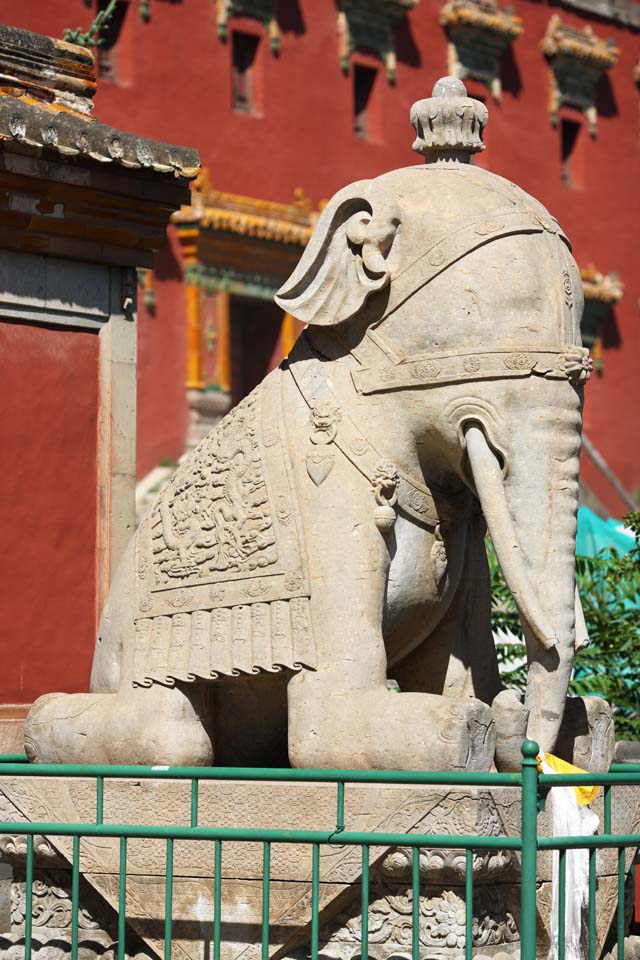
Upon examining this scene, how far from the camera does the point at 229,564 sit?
19.6ft

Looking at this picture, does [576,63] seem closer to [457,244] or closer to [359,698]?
[457,244]

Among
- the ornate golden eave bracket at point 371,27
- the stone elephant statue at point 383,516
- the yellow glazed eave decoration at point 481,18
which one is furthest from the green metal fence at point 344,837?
the yellow glazed eave decoration at point 481,18

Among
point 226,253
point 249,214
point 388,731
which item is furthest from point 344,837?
point 249,214

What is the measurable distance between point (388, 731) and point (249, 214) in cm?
1965

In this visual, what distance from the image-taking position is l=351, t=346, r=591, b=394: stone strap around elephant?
5.75m

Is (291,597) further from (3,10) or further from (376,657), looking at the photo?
(3,10)

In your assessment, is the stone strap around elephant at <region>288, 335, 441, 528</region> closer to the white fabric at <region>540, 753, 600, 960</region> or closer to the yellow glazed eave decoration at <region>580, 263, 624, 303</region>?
the white fabric at <region>540, 753, 600, 960</region>

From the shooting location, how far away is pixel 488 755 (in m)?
5.51

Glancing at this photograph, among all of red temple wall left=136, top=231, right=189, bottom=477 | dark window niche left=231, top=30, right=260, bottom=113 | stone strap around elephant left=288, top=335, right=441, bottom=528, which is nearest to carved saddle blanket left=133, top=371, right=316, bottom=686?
stone strap around elephant left=288, top=335, right=441, bottom=528

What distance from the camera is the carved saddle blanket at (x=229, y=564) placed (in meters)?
5.84

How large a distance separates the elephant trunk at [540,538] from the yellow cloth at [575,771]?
4 cm

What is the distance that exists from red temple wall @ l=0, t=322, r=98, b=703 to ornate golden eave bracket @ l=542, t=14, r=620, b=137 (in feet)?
75.2

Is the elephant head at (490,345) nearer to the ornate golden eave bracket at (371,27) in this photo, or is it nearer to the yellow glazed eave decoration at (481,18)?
the ornate golden eave bracket at (371,27)

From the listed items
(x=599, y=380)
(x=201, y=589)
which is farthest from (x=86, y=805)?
(x=599, y=380)
